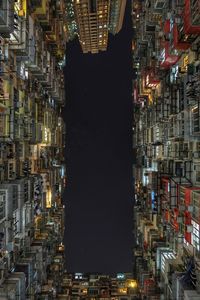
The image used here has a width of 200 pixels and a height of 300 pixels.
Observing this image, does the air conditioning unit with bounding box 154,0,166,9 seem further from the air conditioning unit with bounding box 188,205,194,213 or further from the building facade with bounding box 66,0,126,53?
the building facade with bounding box 66,0,126,53

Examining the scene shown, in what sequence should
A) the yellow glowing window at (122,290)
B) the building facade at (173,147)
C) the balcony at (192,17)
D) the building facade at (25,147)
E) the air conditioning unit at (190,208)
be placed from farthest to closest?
the yellow glowing window at (122,290)
the building facade at (25,147)
the building facade at (173,147)
the air conditioning unit at (190,208)
the balcony at (192,17)

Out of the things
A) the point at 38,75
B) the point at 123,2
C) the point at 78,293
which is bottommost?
the point at 78,293

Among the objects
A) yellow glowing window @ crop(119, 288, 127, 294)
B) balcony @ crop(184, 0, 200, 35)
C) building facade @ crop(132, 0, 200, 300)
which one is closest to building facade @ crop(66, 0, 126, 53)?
building facade @ crop(132, 0, 200, 300)

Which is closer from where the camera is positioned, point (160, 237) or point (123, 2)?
point (160, 237)

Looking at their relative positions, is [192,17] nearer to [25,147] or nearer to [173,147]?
[173,147]

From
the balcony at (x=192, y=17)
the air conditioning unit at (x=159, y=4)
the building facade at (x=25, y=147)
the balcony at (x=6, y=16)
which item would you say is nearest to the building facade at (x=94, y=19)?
the building facade at (x=25, y=147)

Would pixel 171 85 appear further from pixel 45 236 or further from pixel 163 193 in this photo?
pixel 45 236

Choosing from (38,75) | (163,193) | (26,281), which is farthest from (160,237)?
(38,75)

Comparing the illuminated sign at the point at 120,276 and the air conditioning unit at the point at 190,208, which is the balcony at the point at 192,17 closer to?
the air conditioning unit at the point at 190,208
